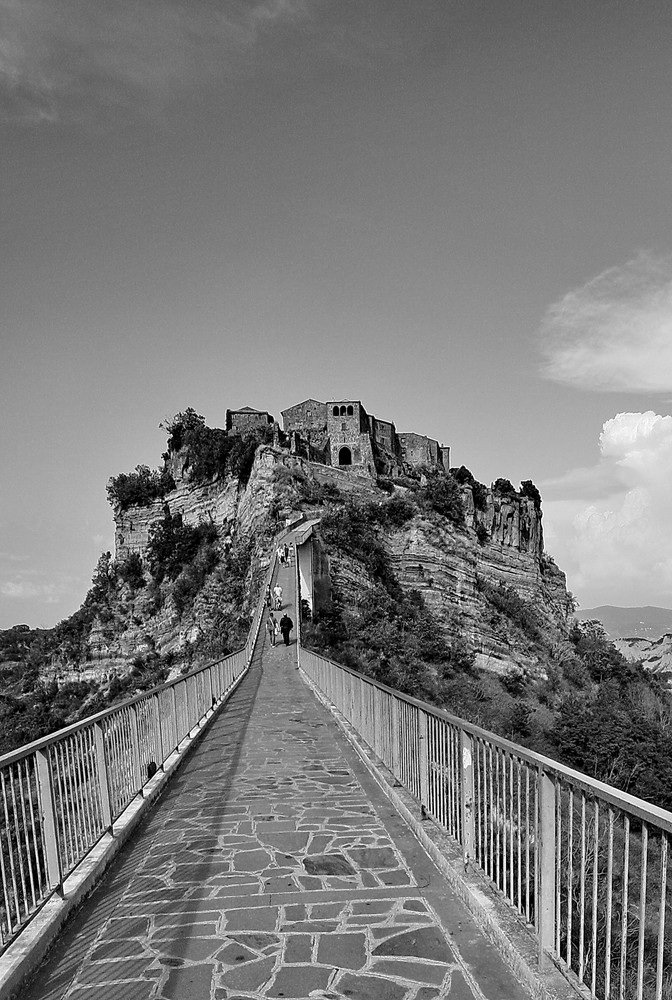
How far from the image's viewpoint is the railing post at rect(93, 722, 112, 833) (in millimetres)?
6191

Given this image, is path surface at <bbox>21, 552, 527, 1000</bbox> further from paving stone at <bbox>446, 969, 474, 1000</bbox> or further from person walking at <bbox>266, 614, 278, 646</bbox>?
person walking at <bbox>266, 614, 278, 646</bbox>

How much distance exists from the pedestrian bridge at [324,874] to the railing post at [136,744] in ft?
0.11

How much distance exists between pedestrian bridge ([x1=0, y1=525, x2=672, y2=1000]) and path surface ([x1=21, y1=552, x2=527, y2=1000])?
17 mm

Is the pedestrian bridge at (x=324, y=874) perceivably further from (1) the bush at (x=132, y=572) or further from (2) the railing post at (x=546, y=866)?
(1) the bush at (x=132, y=572)

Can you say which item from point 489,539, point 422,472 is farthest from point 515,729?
point 422,472

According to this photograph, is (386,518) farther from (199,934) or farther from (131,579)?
(199,934)

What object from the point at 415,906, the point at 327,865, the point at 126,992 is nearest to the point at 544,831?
the point at 415,906

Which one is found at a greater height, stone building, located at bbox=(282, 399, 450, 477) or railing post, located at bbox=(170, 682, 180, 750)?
stone building, located at bbox=(282, 399, 450, 477)

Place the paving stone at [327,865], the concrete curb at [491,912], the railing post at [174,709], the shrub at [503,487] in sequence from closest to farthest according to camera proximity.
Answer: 1. the concrete curb at [491,912]
2. the paving stone at [327,865]
3. the railing post at [174,709]
4. the shrub at [503,487]

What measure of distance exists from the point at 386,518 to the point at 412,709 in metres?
40.0

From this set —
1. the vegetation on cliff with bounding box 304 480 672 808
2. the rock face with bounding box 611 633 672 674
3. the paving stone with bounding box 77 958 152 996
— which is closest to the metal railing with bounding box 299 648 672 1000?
the paving stone with bounding box 77 958 152 996

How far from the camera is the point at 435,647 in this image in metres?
38.2

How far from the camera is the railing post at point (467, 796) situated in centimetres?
519

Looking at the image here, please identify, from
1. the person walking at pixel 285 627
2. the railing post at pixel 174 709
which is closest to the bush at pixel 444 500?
the person walking at pixel 285 627
